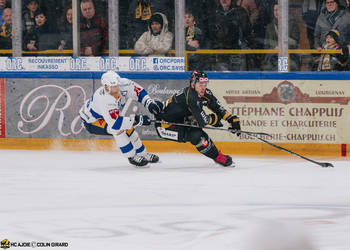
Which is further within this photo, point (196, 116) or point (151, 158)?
point (151, 158)

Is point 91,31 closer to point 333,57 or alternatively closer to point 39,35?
point 39,35

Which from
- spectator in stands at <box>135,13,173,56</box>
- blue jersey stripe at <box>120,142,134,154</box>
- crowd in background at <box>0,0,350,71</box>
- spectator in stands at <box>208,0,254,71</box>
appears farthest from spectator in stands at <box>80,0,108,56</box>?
blue jersey stripe at <box>120,142,134,154</box>

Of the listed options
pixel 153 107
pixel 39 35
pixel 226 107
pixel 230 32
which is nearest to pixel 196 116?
pixel 153 107

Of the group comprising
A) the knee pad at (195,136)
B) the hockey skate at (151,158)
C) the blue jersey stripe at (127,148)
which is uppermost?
the knee pad at (195,136)

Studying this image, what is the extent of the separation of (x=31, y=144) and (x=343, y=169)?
434cm

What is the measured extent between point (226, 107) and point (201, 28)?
1.11 metres

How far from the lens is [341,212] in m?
4.88

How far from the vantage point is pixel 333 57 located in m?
8.31

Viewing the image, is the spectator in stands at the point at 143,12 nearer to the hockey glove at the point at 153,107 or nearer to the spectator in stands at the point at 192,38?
the spectator in stands at the point at 192,38

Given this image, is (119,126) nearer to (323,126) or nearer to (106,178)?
(106,178)

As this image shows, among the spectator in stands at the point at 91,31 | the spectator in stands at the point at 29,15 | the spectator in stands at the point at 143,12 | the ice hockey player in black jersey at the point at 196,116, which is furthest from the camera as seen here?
the spectator in stands at the point at 29,15

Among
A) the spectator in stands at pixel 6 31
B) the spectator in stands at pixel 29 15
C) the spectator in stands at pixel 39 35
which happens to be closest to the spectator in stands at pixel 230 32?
the spectator in stands at pixel 39 35

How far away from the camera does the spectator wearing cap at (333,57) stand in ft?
26.9

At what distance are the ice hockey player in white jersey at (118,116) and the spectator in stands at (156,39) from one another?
1508 millimetres
